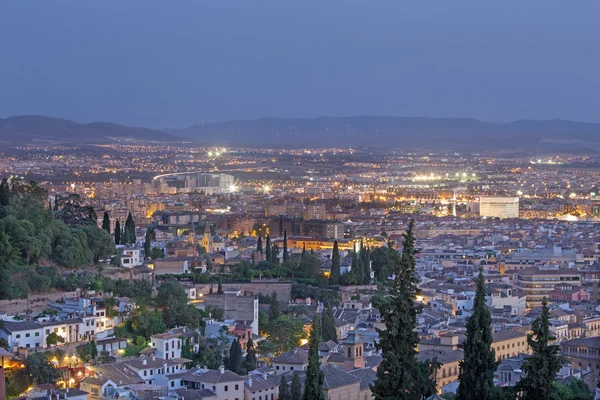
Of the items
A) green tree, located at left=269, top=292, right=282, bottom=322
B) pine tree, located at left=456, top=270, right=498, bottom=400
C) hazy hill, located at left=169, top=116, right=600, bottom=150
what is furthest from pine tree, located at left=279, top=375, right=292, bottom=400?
hazy hill, located at left=169, top=116, right=600, bottom=150

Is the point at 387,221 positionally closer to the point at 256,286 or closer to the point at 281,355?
the point at 256,286

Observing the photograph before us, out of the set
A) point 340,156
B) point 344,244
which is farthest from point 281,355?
point 340,156

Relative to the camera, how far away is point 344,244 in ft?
191

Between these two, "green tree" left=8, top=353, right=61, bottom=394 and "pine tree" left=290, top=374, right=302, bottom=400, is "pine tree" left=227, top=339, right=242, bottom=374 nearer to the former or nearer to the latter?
"pine tree" left=290, top=374, right=302, bottom=400

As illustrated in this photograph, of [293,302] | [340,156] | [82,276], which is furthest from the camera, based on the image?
[340,156]

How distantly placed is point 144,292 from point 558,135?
16300 cm

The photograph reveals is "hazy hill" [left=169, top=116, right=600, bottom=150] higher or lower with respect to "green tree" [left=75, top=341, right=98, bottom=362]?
lower

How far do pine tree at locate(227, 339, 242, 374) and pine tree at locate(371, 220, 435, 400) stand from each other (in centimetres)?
1083

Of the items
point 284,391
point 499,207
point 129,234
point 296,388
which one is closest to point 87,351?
point 284,391

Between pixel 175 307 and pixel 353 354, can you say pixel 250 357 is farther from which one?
pixel 175 307

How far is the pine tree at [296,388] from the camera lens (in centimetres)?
2267

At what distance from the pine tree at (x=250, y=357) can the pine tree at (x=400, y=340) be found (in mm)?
11376

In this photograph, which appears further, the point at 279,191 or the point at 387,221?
the point at 279,191

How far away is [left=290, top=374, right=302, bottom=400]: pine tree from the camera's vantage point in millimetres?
22672
